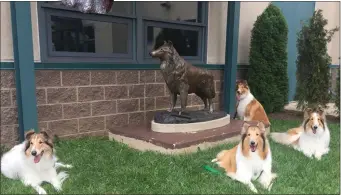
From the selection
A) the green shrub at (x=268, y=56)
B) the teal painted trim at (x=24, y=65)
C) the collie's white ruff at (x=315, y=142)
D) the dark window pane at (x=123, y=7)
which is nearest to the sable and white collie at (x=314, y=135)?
the collie's white ruff at (x=315, y=142)

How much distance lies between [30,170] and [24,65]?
5.38 feet

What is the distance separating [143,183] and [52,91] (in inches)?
88.3

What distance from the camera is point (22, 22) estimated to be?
3938 mm

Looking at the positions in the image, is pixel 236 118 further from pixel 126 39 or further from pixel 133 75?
pixel 126 39

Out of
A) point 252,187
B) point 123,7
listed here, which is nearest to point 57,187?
point 252,187

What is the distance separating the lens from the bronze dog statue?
13.9 feet

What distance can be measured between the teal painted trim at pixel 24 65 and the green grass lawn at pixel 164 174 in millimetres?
615

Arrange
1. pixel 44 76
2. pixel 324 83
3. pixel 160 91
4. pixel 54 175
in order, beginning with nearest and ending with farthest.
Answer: pixel 54 175 < pixel 44 76 < pixel 160 91 < pixel 324 83

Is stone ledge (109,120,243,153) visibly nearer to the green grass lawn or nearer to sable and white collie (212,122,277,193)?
the green grass lawn

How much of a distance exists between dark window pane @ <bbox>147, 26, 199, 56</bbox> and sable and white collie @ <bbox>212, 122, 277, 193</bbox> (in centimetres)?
318

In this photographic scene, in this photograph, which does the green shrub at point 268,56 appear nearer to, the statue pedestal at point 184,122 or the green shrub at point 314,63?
the green shrub at point 314,63

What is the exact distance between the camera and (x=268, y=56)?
23.4 feet

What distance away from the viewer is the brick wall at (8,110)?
4086 millimetres

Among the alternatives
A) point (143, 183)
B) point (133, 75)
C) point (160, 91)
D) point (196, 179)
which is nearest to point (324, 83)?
point (160, 91)
